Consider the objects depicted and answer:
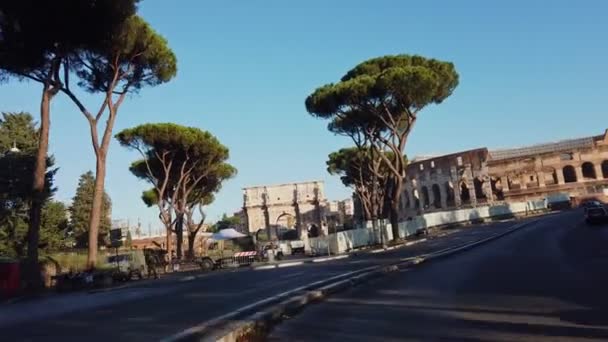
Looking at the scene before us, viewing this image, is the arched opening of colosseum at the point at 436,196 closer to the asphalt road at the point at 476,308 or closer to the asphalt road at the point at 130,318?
the asphalt road at the point at 476,308

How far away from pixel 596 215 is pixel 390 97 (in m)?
12.5

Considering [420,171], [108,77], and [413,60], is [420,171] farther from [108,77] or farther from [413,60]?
[108,77]

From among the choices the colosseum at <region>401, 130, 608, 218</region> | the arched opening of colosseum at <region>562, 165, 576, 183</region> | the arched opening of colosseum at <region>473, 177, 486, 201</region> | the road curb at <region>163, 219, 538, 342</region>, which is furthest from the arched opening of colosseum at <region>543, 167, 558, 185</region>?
the road curb at <region>163, 219, 538, 342</region>

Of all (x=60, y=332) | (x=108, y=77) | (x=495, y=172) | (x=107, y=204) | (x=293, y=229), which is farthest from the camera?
(x=293, y=229)

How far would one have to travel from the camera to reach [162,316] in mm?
9117

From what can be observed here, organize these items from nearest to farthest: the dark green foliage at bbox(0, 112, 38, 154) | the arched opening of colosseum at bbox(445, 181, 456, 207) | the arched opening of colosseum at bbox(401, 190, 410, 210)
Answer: the dark green foliage at bbox(0, 112, 38, 154), the arched opening of colosseum at bbox(445, 181, 456, 207), the arched opening of colosseum at bbox(401, 190, 410, 210)

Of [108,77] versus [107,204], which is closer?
[108,77]

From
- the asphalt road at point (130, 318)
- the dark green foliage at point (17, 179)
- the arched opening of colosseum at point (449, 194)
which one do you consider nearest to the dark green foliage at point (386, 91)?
the dark green foliage at point (17, 179)

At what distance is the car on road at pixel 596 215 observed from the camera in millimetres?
27047

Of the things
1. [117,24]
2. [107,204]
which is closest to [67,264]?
[117,24]

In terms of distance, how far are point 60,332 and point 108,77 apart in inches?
724

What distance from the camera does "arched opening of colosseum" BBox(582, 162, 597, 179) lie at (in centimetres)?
7366

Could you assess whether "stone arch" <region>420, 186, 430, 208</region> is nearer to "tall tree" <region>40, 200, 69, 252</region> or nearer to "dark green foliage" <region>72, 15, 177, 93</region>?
"tall tree" <region>40, 200, 69, 252</region>

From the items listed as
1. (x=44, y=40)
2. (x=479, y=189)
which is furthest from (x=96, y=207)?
(x=479, y=189)
